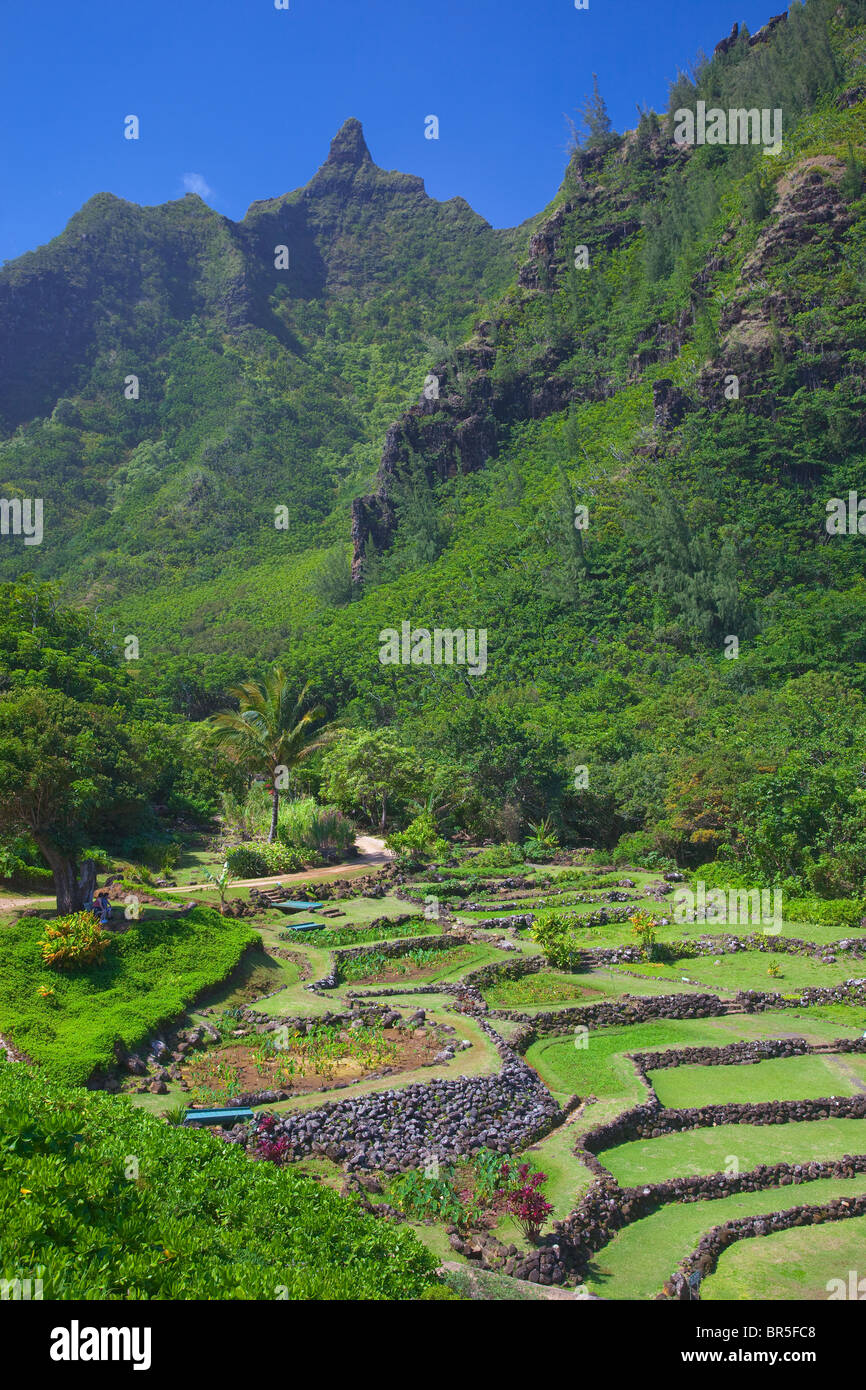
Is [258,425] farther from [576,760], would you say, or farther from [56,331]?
[576,760]

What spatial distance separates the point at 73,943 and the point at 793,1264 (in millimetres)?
11941

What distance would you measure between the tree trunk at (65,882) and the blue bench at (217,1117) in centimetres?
914

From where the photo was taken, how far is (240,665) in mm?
54469

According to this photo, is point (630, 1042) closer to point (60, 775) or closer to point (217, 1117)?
point (217, 1117)

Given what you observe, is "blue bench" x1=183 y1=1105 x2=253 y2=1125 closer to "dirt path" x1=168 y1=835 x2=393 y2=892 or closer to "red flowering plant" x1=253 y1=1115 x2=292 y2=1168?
"red flowering plant" x1=253 y1=1115 x2=292 y2=1168

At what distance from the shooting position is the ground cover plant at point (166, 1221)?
5750mm

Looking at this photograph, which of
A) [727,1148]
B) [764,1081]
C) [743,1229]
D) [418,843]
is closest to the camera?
[743,1229]

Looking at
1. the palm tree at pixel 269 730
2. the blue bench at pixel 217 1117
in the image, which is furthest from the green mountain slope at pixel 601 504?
the blue bench at pixel 217 1117

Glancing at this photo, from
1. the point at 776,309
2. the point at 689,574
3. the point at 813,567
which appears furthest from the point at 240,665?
the point at 776,309

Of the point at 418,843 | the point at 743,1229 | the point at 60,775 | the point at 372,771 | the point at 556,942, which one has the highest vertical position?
the point at 60,775

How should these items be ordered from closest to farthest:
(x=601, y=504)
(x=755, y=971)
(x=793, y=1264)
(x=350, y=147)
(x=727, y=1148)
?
(x=793, y=1264)
(x=727, y=1148)
(x=755, y=971)
(x=601, y=504)
(x=350, y=147)

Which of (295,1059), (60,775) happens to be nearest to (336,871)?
(60,775)

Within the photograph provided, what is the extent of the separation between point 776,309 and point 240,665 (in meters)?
47.9

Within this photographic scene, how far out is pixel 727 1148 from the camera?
12.1 m
